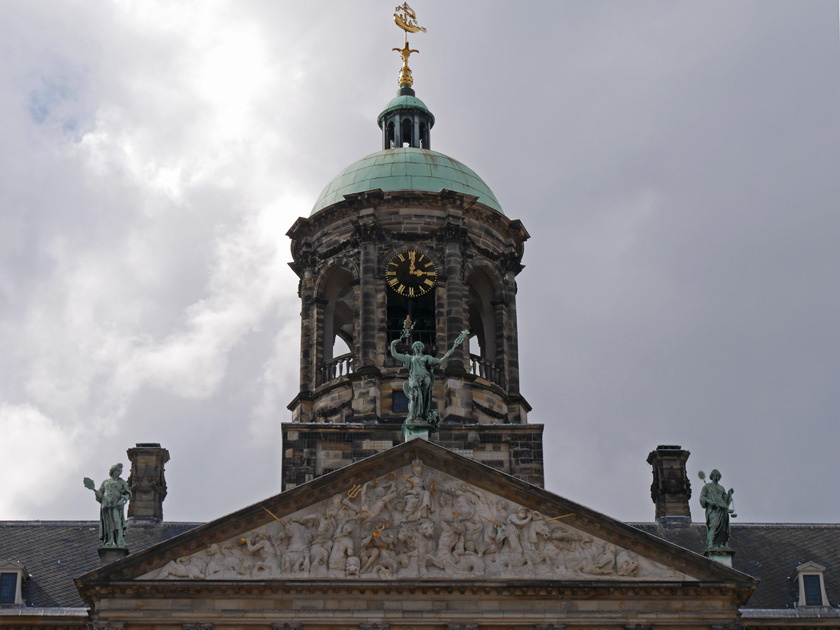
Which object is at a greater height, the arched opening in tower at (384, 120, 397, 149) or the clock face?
the arched opening in tower at (384, 120, 397, 149)

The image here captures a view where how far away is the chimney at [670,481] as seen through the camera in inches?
1752

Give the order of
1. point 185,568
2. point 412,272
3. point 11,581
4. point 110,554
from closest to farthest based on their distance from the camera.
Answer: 1. point 185,568
2. point 110,554
3. point 11,581
4. point 412,272

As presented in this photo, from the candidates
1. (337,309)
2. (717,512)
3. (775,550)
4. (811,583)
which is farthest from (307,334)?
(811,583)

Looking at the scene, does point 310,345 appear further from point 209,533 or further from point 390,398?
point 209,533

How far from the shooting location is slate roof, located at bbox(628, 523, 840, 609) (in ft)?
134

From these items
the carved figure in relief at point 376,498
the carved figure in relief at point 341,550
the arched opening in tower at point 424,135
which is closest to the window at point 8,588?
the carved figure in relief at point 341,550

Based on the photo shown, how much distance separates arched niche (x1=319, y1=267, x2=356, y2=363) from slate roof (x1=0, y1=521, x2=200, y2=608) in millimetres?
5533

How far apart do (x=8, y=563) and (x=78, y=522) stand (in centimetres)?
399

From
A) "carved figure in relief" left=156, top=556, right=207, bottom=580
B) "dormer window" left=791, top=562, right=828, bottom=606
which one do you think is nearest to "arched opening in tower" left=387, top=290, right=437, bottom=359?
"carved figure in relief" left=156, top=556, right=207, bottom=580

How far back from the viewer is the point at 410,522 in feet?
125

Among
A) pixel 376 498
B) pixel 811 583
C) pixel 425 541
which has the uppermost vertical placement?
pixel 376 498

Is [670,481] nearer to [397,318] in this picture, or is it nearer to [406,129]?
[397,318]

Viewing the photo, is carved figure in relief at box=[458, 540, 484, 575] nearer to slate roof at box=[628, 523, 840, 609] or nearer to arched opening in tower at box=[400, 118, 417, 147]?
slate roof at box=[628, 523, 840, 609]

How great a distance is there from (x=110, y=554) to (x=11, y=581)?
3.35 metres
